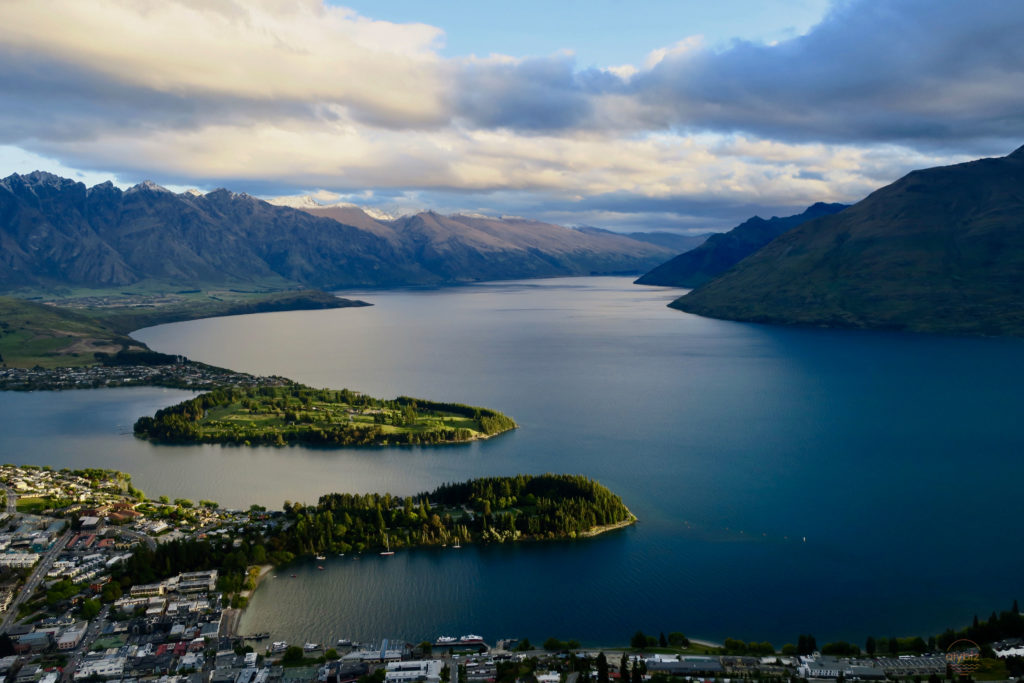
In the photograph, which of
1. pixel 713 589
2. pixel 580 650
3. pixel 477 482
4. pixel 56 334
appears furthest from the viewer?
pixel 56 334

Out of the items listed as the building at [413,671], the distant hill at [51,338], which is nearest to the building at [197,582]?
the building at [413,671]

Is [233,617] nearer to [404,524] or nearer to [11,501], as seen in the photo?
[404,524]

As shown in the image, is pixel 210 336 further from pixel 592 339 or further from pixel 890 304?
pixel 890 304

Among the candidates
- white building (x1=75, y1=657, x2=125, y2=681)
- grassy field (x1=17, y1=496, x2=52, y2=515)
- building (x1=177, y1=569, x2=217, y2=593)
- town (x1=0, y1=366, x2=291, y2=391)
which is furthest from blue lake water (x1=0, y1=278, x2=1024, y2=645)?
grassy field (x1=17, y1=496, x2=52, y2=515)

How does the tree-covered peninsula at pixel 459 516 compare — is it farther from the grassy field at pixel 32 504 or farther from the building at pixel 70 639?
the grassy field at pixel 32 504

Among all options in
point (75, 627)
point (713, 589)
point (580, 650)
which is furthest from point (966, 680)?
point (75, 627)

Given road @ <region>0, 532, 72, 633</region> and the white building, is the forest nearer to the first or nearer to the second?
road @ <region>0, 532, 72, 633</region>
